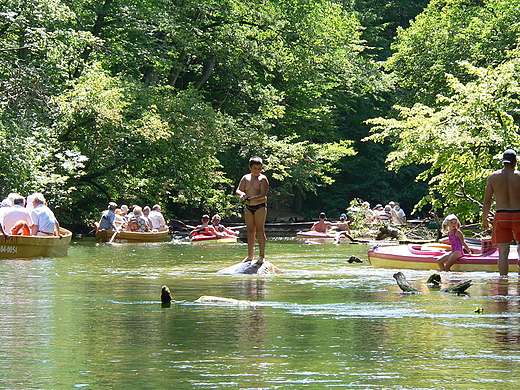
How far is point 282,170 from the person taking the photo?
4153 cm

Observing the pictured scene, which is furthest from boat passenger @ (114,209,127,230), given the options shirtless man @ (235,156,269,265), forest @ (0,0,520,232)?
shirtless man @ (235,156,269,265)

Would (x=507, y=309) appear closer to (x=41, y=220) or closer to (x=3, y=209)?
(x=3, y=209)

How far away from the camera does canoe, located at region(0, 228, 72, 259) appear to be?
67.1 ft

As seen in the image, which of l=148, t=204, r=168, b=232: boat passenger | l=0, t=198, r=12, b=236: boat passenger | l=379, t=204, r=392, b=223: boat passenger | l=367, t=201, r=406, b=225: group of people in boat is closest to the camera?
l=0, t=198, r=12, b=236: boat passenger

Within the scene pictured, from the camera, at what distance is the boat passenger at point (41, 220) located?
849 inches

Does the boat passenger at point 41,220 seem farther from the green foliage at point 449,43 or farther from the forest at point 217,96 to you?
the green foliage at point 449,43

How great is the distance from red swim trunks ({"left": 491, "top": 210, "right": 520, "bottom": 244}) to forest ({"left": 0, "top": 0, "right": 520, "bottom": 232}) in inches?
263

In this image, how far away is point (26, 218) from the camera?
69.4 ft

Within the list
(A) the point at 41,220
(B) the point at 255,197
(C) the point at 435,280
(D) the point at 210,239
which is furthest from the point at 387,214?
(C) the point at 435,280

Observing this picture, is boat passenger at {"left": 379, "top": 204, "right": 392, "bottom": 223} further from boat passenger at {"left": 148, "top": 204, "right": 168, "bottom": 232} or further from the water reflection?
the water reflection

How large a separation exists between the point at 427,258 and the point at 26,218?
30.5ft

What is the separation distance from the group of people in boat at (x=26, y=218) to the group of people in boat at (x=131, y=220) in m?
8.66

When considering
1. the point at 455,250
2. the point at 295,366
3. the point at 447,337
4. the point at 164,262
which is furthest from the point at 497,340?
the point at 164,262

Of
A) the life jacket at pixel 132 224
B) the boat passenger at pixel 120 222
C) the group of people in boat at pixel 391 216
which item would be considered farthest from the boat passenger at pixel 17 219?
the group of people in boat at pixel 391 216
